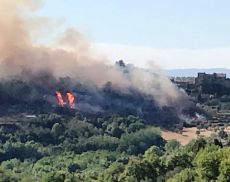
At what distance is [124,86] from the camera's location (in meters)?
158

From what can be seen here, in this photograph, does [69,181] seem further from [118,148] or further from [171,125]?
[171,125]

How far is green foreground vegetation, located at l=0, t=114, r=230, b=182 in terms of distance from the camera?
64.8 meters

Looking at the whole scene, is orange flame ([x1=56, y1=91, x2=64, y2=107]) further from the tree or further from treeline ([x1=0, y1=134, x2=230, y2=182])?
treeline ([x1=0, y1=134, x2=230, y2=182])

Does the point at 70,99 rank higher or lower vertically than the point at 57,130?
higher

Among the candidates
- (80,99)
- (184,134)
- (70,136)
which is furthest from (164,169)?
(80,99)

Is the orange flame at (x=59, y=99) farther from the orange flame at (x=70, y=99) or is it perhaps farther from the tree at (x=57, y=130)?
the tree at (x=57, y=130)

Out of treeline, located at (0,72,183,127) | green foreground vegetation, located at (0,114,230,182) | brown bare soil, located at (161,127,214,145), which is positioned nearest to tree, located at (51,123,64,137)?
green foreground vegetation, located at (0,114,230,182)

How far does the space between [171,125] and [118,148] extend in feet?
96.3

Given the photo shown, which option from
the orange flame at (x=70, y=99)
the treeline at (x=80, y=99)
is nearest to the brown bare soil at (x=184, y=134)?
the treeline at (x=80, y=99)

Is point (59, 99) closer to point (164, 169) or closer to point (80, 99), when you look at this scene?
point (80, 99)

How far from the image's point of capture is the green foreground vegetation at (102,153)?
64812 mm

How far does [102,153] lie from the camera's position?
10550cm

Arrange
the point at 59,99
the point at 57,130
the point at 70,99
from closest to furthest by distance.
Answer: the point at 57,130 → the point at 59,99 → the point at 70,99

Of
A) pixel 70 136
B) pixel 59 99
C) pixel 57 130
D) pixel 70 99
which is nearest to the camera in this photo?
pixel 70 136
